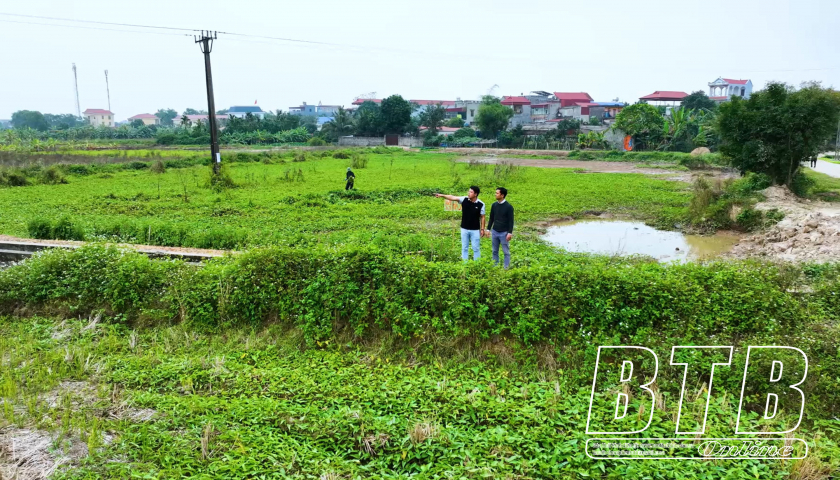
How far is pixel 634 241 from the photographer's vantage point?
45.8 ft

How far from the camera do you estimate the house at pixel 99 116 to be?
128500mm

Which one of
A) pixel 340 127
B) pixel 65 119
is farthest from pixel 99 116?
pixel 340 127

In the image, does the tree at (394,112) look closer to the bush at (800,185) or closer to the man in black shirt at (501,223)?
the bush at (800,185)

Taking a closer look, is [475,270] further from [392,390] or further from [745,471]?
[745,471]

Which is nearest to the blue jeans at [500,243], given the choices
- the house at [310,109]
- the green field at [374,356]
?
the green field at [374,356]

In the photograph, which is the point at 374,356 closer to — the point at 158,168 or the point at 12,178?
the point at 12,178

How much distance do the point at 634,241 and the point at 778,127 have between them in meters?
8.67

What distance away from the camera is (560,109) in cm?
7412

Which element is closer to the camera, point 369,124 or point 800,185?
point 800,185

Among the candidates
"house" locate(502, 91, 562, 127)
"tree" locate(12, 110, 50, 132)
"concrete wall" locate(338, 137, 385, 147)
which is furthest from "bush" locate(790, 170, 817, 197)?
"tree" locate(12, 110, 50, 132)

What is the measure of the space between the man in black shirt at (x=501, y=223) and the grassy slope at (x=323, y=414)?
2.76 meters

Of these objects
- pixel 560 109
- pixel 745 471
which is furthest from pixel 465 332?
pixel 560 109

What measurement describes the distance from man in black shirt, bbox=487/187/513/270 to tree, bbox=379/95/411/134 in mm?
52302

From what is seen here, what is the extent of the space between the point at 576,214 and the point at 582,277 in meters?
10.7
